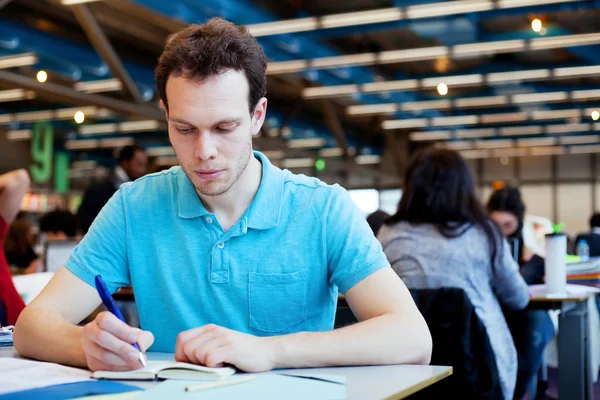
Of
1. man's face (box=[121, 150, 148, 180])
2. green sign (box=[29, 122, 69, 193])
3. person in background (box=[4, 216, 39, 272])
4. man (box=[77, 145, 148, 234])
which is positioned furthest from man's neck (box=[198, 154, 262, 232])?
green sign (box=[29, 122, 69, 193])

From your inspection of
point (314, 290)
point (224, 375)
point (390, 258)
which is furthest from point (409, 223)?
point (224, 375)

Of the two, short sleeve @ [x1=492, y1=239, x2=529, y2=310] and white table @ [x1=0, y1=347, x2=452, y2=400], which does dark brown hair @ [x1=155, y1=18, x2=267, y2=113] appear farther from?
short sleeve @ [x1=492, y1=239, x2=529, y2=310]

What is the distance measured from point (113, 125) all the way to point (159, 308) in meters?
13.8

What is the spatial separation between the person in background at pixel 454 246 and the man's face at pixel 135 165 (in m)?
3.18

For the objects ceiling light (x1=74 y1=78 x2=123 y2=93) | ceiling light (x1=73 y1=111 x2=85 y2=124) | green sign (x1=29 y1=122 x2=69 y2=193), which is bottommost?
green sign (x1=29 y1=122 x2=69 y2=193)

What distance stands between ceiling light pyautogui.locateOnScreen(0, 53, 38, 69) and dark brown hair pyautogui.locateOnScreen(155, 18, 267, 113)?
7.50 metres

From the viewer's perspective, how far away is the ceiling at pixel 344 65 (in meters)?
7.71

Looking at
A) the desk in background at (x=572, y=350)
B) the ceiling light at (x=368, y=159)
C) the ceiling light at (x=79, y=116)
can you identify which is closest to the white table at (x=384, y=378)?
the desk in background at (x=572, y=350)

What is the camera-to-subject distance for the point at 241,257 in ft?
5.41

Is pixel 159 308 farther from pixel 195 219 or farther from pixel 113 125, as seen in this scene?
pixel 113 125

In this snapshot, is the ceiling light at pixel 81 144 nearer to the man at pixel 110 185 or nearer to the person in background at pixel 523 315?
the man at pixel 110 185

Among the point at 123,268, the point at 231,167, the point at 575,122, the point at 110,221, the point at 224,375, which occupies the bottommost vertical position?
the point at 224,375

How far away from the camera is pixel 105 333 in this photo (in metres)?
1.25

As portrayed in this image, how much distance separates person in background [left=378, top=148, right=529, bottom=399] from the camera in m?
2.83
